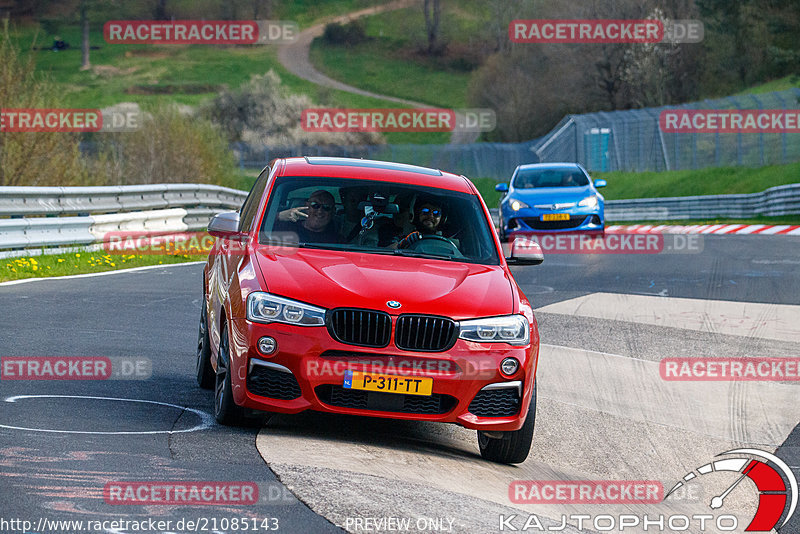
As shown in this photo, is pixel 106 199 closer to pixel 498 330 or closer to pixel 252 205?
pixel 252 205

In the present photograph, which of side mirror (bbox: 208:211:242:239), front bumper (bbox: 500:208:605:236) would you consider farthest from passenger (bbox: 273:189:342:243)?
front bumper (bbox: 500:208:605:236)

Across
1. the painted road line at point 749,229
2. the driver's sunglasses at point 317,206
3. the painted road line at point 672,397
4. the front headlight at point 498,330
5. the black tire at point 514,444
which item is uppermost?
the driver's sunglasses at point 317,206

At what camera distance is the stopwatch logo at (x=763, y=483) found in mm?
6627

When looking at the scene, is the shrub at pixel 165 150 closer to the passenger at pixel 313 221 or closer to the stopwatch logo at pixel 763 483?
the passenger at pixel 313 221

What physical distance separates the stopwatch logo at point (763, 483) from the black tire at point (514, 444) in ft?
2.82

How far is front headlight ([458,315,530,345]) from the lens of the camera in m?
7.02

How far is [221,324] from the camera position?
7.84 metres

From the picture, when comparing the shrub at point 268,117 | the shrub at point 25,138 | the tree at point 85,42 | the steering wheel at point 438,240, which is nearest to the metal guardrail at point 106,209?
the shrub at point 25,138

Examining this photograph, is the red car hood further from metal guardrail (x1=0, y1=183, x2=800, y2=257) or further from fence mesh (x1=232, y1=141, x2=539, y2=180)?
fence mesh (x1=232, y1=141, x2=539, y2=180)

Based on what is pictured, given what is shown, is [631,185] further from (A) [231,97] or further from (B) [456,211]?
(A) [231,97]

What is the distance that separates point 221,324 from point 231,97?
290ft

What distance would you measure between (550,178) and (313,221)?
17.8m

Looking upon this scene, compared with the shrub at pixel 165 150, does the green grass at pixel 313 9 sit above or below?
above

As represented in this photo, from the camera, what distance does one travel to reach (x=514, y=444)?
24.0 ft
